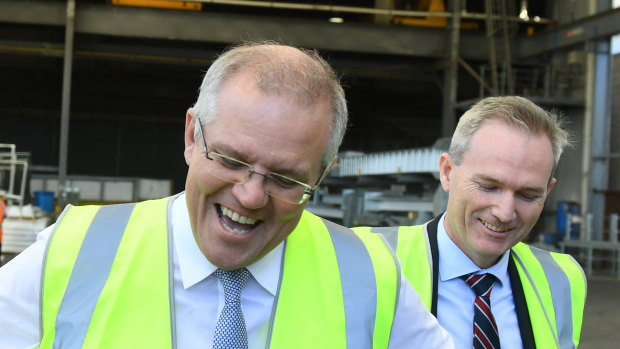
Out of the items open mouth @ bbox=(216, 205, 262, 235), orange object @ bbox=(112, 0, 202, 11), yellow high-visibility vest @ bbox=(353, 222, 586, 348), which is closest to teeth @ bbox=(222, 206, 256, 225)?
open mouth @ bbox=(216, 205, 262, 235)

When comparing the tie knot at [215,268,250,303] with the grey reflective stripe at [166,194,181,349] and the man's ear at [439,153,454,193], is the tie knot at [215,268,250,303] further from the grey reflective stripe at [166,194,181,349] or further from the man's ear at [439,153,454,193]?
the man's ear at [439,153,454,193]

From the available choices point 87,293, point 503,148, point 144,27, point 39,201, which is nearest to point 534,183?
point 503,148

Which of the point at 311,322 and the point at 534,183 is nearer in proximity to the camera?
the point at 311,322

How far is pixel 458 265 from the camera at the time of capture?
8.25 ft

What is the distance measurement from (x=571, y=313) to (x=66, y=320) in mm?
1714

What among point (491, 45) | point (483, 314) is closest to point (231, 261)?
point (483, 314)

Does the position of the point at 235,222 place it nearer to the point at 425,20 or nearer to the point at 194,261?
the point at 194,261

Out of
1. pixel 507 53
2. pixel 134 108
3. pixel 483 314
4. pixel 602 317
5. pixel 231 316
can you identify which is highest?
pixel 507 53

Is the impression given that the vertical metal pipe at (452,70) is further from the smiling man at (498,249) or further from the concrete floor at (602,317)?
the smiling man at (498,249)

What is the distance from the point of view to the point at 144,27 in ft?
54.1

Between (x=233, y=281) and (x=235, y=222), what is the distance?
0.61 ft

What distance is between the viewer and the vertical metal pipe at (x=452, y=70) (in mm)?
16875

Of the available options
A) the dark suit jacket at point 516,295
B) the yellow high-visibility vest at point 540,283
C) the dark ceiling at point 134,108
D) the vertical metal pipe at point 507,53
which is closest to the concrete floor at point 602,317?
the yellow high-visibility vest at point 540,283

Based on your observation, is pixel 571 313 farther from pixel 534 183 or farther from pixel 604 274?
pixel 604 274
